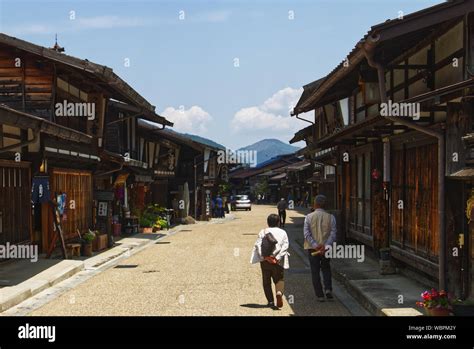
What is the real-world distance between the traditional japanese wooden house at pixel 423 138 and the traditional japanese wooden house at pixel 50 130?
738 centimetres

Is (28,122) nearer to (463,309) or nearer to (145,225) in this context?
(463,309)

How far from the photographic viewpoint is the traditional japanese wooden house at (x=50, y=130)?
1574cm

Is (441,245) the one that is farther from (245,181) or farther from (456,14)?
(245,181)

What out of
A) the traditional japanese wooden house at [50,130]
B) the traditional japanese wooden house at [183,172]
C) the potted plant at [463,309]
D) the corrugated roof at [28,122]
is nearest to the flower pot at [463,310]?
the potted plant at [463,309]

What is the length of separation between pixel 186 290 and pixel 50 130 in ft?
16.1

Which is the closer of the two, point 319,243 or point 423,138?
point 319,243

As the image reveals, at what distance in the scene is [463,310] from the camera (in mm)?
8219

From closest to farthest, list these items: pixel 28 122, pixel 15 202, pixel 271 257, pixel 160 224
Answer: pixel 271 257, pixel 28 122, pixel 15 202, pixel 160 224

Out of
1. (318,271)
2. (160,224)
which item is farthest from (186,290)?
(160,224)

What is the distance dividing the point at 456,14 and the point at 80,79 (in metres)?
13.0

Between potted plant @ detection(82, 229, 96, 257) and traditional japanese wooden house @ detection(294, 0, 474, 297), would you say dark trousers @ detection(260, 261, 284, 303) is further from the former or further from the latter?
potted plant @ detection(82, 229, 96, 257)

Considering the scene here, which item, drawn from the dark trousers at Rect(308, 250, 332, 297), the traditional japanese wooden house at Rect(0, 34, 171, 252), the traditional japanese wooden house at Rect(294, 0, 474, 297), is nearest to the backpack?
the dark trousers at Rect(308, 250, 332, 297)

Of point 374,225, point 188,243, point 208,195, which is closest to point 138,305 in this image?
point 374,225

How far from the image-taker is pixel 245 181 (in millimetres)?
89250
